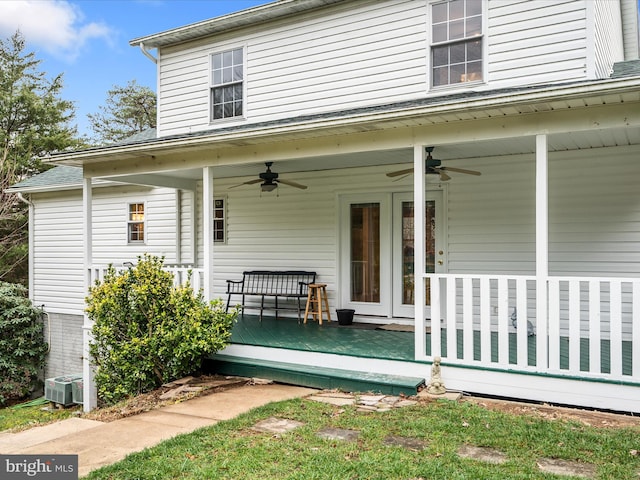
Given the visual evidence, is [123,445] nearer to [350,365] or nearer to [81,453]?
[81,453]

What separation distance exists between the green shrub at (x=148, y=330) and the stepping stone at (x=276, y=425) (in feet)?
6.22

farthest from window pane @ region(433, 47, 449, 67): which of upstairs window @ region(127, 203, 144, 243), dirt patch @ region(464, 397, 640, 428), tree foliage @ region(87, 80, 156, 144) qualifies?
tree foliage @ region(87, 80, 156, 144)

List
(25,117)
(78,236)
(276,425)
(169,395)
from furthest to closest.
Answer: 1. (25,117)
2. (78,236)
3. (169,395)
4. (276,425)

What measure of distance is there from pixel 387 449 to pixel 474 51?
570cm

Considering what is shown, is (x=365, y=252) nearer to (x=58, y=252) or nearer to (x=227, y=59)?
(x=227, y=59)

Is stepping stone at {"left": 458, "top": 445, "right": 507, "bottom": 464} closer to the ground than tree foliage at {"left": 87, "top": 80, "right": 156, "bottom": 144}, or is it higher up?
closer to the ground

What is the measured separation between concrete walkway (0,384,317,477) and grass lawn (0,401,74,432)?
3.94m

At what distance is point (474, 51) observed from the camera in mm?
7262

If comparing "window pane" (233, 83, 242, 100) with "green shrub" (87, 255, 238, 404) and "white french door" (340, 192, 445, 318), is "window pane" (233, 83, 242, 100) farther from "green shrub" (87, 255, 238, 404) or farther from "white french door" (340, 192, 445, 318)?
"green shrub" (87, 255, 238, 404)

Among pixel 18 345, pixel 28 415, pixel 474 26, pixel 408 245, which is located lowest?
pixel 28 415

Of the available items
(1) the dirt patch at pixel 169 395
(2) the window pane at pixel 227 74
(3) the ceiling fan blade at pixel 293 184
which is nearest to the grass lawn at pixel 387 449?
(1) the dirt patch at pixel 169 395

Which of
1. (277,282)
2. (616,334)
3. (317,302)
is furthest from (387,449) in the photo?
(277,282)

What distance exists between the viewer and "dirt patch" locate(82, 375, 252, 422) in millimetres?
5371

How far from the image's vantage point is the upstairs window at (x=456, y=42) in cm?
724
